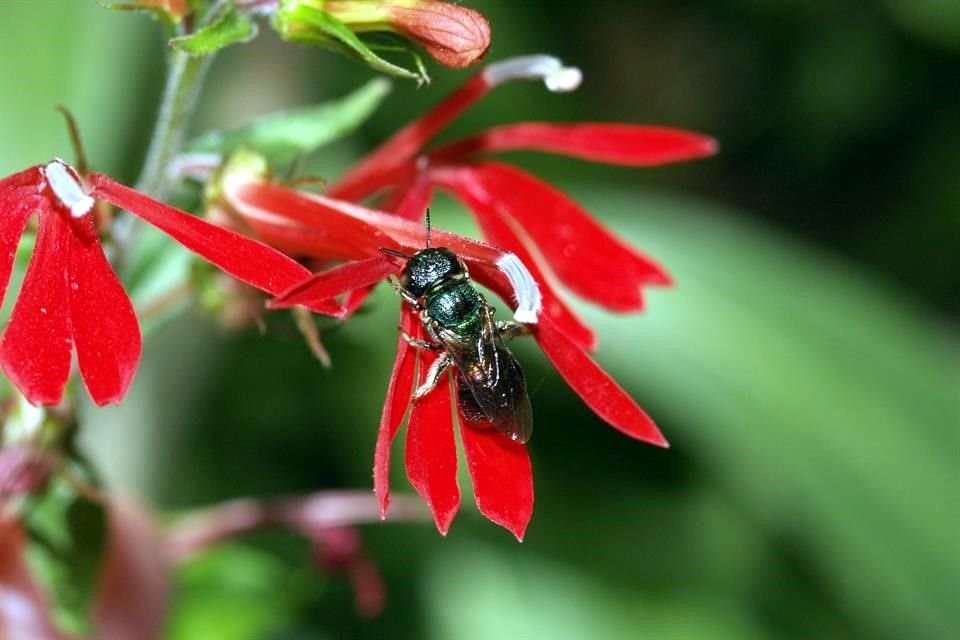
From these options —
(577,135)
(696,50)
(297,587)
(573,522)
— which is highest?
(577,135)

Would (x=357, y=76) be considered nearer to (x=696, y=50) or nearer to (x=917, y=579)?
(x=696, y=50)

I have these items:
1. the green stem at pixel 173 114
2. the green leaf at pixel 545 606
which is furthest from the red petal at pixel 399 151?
the green leaf at pixel 545 606

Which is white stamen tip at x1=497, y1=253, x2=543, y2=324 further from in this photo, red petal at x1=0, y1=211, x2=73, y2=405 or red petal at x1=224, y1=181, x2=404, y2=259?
red petal at x1=0, y1=211, x2=73, y2=405

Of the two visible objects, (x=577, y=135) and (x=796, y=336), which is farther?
(x=796, y=336)

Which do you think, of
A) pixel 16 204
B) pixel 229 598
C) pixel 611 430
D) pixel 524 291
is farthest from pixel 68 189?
pixel 611 430

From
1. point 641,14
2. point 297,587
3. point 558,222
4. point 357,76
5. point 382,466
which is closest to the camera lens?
point 382,466

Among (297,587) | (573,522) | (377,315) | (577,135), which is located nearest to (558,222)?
(577,135)

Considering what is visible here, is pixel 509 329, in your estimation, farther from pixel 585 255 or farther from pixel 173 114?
pixel 173 114

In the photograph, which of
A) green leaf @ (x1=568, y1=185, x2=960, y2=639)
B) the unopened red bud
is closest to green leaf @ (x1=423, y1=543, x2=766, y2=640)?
green leaf @ (x1=568, y1=185, x2=960, y2=639)
